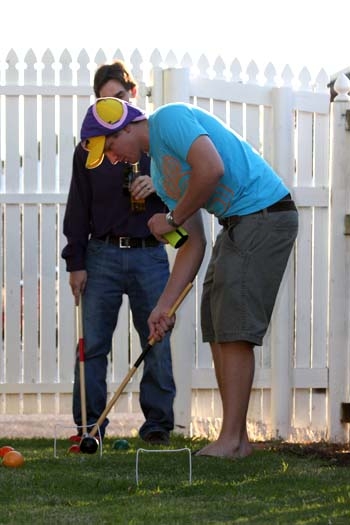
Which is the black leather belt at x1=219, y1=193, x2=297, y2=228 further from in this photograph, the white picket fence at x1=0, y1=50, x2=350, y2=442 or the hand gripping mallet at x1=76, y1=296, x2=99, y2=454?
the white picket fence at x1=0, y1=50, x2=350, y2=442

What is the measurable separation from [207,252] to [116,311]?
3.48 feet

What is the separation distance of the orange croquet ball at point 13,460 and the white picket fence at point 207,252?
1.90 m

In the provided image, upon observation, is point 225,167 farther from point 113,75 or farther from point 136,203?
point 113,75

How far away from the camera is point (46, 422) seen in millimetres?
8336

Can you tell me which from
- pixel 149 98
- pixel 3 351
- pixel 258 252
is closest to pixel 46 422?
pixel 3 351

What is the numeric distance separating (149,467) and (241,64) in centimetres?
306

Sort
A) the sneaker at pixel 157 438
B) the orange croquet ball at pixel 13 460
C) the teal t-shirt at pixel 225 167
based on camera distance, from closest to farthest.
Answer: the teal t-shirt at pixel 225 167
the orange croquet ball at pixel 13 460
the sneaker at pixel 157 438

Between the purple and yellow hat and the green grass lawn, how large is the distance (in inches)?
54.7

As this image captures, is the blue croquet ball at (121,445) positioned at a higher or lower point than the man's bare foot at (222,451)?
lower

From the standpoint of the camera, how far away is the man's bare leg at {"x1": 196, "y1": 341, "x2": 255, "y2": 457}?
587 centimetres

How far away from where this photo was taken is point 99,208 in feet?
22.5

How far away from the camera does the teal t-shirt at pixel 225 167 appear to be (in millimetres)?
5586

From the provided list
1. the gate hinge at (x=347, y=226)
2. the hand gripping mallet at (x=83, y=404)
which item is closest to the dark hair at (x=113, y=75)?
the hand gripping mallet at (x=83, y=404)

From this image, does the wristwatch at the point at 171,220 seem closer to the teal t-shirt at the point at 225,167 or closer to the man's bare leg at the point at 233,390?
Answer: the teal t-shirt at the point at 225,167
